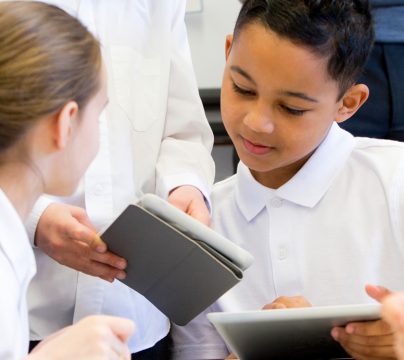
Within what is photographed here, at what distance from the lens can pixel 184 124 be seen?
1257 mm

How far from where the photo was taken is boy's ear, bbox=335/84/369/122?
120 cm

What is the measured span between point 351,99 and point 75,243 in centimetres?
52

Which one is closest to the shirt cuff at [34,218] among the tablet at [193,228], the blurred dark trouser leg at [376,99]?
the tablet at [193,228]

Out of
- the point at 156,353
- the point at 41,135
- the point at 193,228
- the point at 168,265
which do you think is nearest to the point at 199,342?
the point at 156,353

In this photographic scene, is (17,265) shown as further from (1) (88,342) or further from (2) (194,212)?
(2) (194,212)

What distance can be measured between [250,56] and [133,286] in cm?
40

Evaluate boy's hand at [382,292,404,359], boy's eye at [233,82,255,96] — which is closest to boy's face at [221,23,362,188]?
boy's eye at [233,82,255,96]

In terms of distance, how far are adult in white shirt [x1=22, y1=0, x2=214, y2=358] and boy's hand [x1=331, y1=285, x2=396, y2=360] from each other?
29 cm

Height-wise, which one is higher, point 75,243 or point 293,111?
point 293,111

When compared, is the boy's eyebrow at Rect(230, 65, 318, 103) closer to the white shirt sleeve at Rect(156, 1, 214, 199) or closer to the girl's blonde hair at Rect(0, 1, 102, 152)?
the white shirt sleeve at Rect(156, 1, 214, 199)

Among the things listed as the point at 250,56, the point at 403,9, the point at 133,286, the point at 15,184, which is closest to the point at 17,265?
the point at 15,184

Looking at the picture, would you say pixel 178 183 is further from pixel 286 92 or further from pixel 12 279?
pixel 12 279

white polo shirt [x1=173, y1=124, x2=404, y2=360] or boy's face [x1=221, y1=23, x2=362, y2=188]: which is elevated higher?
boy's face [x1=221, y1=23, x2=362, y2=188]

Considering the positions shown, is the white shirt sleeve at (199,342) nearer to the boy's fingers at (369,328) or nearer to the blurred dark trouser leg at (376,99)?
the boy's fingers at (369,328)
